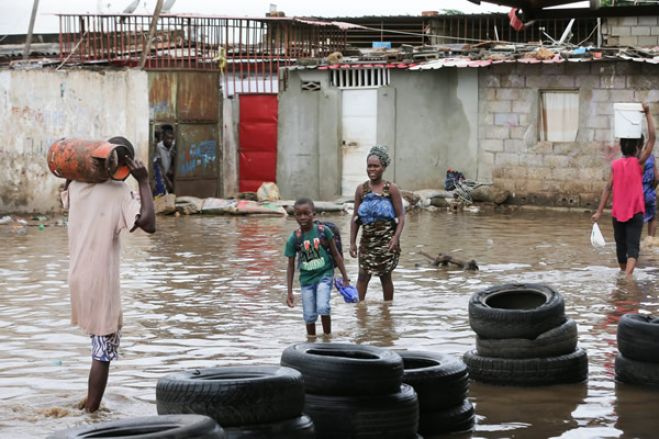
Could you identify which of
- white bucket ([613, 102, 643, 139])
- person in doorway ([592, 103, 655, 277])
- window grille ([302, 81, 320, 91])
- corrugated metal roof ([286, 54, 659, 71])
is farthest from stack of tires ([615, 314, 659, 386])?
window grille ([302, 81, 320, 91])

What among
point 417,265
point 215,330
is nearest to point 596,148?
point 417,265

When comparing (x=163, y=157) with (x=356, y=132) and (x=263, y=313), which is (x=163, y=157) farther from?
(x=263, y=313)

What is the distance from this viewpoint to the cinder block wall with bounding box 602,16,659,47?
979 inches

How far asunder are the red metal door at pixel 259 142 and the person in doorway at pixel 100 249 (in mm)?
18199

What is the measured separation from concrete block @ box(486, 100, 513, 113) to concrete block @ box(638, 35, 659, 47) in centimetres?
338

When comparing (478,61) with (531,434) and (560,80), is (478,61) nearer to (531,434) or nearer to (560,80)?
(560,80)

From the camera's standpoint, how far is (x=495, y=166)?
79.4ft

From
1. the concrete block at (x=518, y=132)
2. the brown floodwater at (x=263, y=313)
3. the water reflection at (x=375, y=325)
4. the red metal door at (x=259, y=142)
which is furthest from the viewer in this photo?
the red metal door at (x=259, y=142)

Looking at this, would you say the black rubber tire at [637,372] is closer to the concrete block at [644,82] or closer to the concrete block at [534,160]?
the concrete block at [644,82]

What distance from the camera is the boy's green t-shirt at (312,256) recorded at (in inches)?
390

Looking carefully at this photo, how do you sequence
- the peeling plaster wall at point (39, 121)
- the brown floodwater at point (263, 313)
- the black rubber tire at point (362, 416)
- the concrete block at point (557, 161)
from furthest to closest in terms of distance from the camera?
1. the concrete block at point (557, 161)
2. the peeling plaster wall at point (39, 121)
3. the brown floodwater at point (263, 313)
4. the black rubber tire at point (362, 416)

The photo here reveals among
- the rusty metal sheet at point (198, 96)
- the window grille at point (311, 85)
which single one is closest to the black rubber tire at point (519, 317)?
the rusty metal sheet at point (198, 96)

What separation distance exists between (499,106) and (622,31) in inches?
134

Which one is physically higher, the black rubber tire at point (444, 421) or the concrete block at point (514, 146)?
the concrete block at point (514, 146)
